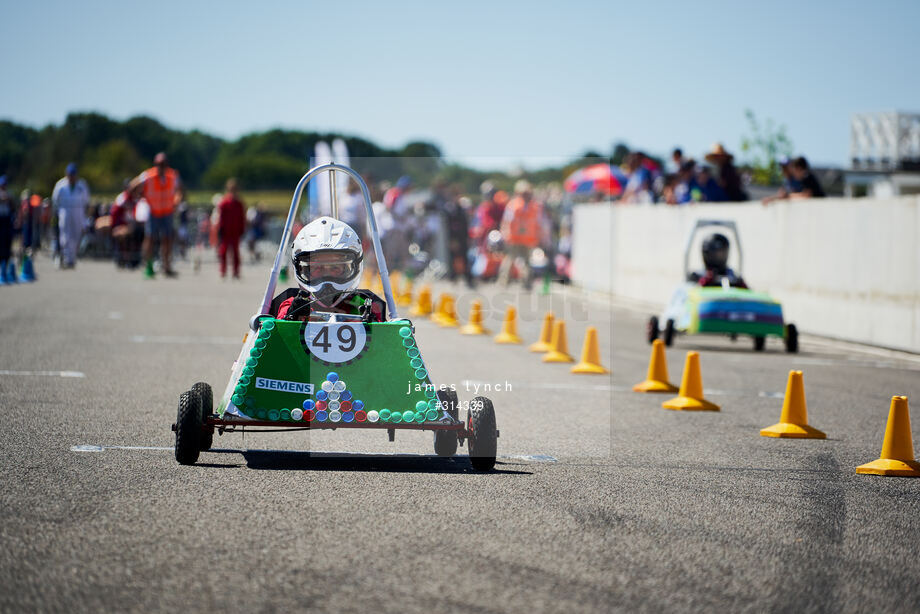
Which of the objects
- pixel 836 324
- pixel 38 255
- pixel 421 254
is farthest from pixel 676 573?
pixel 38 255

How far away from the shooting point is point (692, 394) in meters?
10.2

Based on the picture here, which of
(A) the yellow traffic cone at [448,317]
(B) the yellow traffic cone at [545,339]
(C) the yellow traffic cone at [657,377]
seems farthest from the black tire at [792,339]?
(A) the yellow traffic cone at [448,317]

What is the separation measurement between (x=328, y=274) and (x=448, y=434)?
1.19 meters

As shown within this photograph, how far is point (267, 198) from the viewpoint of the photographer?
104 m

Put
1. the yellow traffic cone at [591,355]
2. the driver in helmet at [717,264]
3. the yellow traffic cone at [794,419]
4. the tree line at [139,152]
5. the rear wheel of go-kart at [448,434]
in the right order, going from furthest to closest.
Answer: the tree line at [139,152]
the driver in helmet at [717,264]
the yellow traffic cone at [591,355]
the yellow traffic cone at [794,419]
the rear wheel of go-kart at [448,434]

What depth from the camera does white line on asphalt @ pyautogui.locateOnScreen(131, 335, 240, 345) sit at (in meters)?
14.6

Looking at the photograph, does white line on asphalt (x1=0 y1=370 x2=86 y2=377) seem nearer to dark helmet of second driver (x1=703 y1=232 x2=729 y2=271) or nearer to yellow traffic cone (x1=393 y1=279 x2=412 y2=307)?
dark helmet of second driver (x1=703 y1=232 x2=729 y2=271)

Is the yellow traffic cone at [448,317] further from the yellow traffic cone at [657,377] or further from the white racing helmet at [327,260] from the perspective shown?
the white racing helmet at [327,260]

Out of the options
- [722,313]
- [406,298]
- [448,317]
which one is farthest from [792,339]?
[406,298]

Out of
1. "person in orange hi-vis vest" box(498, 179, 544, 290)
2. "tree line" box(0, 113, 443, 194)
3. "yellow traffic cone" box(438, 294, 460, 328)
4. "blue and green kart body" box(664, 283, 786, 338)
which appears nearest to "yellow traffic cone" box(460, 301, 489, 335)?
"yellow traffic cone" box(438, 294, 460, 328)

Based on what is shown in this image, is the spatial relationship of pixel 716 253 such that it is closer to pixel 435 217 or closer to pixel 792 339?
pixel 792 339

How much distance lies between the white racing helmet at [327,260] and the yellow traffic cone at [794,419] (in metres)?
3.21

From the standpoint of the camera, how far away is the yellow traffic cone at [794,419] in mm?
8781

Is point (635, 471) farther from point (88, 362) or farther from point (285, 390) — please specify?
point (88, 362)
